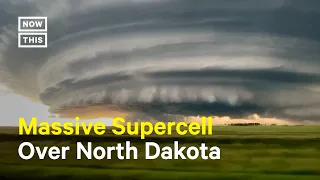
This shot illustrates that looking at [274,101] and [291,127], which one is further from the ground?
[274,101]

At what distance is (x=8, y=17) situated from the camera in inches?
87.1

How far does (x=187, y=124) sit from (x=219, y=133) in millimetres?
177

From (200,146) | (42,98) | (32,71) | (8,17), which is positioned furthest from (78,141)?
(8,17)

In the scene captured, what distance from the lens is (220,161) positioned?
2.14 meters

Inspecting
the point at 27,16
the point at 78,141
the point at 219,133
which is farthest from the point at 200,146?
the point at 27,16

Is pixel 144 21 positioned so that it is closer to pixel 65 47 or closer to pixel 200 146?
pixel 65 47

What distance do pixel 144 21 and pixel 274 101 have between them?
2.71 feet

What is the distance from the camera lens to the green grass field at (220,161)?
2117mm

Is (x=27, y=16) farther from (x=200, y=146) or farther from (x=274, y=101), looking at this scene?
(x=274, y=101)

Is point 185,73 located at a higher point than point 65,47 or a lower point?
lower

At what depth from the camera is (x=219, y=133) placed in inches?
83.8

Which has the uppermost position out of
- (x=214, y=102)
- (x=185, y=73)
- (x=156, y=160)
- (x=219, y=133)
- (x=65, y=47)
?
(x=65, y=47)

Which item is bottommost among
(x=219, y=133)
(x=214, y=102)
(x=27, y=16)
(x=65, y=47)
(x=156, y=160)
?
(x=156, y=160)

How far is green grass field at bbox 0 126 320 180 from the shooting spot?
2.12 m
